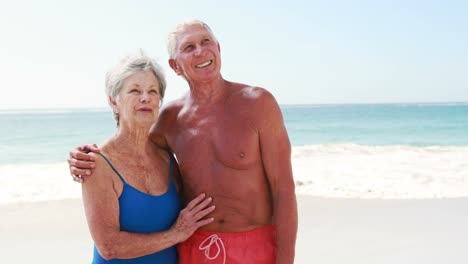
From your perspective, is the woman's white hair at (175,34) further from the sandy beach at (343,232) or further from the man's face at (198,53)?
the sandy beach at (343,232)

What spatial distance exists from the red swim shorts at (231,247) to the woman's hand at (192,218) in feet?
0.34

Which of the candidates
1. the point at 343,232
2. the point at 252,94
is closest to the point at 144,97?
the point at 252,94

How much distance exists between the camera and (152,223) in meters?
2.35

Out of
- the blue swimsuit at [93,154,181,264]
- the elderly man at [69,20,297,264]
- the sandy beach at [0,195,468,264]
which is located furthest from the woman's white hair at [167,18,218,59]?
the sandy beach at [0,195,468,264]

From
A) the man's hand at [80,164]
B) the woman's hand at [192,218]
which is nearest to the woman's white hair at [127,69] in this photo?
the man's hand at [80,164]

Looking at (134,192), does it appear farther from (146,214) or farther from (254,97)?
(254,97)

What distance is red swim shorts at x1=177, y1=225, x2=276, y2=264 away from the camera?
2418 mm

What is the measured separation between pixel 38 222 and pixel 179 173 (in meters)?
4.50

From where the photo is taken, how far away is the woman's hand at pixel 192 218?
237 cm

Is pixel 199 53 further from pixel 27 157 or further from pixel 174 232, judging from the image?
pixel 27 157

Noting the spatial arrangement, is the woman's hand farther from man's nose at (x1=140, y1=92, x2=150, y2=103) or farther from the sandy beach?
the sandy beach

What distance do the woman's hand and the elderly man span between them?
57 mm

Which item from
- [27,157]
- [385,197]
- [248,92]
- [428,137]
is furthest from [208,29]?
[428,137]

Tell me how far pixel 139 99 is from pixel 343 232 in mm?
3967
